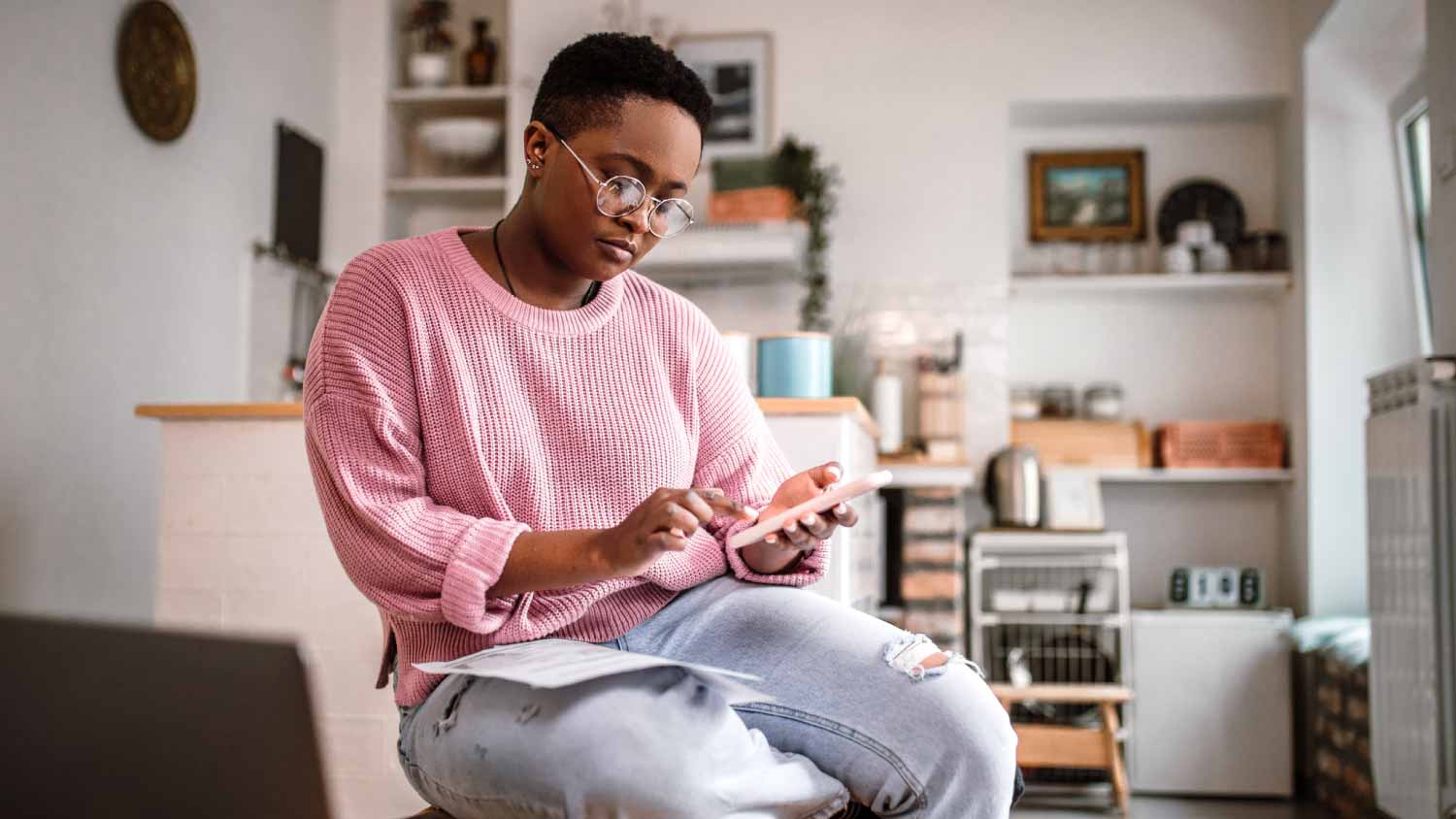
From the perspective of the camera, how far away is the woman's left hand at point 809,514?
50.2 inches

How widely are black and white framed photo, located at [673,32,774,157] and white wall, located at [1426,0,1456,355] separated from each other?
2161 millimetres

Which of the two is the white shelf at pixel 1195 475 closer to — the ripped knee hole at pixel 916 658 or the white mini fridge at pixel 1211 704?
the white mini fridge at pixel 1211 704

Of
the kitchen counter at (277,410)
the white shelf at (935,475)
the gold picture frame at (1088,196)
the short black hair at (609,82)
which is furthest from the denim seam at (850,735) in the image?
the gold picture frame at (1088,196)

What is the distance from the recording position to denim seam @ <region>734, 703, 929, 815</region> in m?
1.20

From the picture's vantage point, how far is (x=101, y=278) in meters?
3.28

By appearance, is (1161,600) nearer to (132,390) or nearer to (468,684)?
(132,390)

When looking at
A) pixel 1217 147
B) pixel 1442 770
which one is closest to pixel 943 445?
pixel 1217 147

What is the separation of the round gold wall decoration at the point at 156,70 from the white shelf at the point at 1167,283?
265 centimetres

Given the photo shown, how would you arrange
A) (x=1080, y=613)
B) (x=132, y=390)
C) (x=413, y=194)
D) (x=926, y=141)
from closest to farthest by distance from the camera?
(x=132, y=390) → (x=1080, y=613) → (x=926, y=141) → (x=413, y=194)

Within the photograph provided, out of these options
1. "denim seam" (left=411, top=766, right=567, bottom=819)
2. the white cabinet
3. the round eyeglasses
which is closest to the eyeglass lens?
the round eyeglasses

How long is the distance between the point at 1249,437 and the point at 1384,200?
851mm

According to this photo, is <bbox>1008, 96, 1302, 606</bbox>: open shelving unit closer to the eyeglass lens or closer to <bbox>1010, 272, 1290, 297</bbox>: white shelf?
<bbox>1010, 272, 1290, 297</bbox>: white shelf

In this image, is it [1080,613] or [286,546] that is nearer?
[286,546]

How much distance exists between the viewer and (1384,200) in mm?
4113
